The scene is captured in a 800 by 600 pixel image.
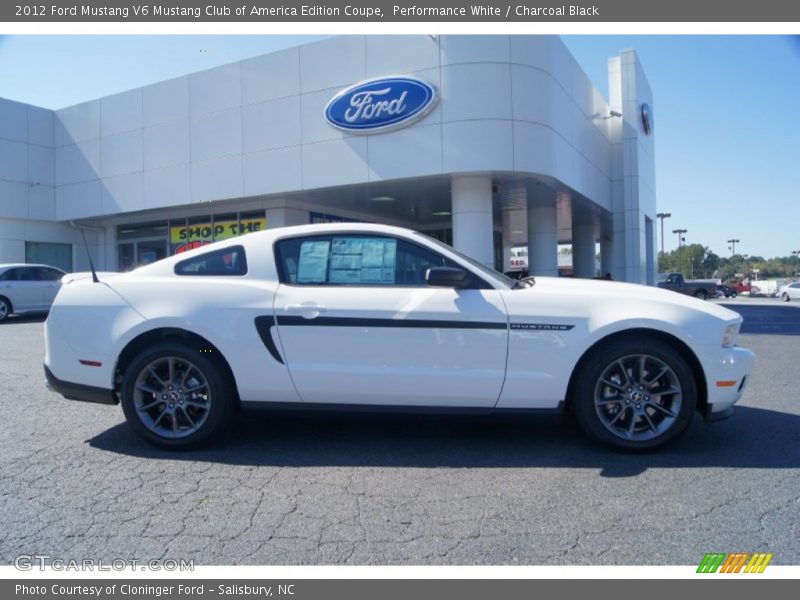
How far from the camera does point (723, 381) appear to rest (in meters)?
3.92

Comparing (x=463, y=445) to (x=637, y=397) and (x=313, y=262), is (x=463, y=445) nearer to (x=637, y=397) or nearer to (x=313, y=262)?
(x=637, y=397)

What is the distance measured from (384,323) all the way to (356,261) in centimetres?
58

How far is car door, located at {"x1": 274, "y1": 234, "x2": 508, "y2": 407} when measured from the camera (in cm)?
394

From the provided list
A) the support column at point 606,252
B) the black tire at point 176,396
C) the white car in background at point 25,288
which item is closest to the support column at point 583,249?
the support column at point 606,252

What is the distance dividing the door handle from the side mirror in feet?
2.54

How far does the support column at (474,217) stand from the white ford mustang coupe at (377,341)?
9.39 metres

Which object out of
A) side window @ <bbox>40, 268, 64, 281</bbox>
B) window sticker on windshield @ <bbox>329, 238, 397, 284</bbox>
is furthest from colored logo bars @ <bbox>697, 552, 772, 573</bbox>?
side window @ <bbox>40, 268, 64, 281</bbox>

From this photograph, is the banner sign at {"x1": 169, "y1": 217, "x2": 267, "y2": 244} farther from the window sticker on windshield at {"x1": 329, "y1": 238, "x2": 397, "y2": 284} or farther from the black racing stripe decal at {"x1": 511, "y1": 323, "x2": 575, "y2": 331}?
the black racing stripe decal at {"x1": 511, "y1": 323, "x2": 575, "y2": 331}

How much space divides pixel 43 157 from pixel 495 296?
68.2 ft

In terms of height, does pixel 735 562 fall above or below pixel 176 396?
below

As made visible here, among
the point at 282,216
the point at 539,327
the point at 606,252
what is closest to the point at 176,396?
the point at 539,327

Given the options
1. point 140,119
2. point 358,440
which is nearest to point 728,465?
point 358,440

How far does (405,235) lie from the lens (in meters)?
4.32

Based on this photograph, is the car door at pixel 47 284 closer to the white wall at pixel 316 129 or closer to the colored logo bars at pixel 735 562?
the white wall at pixel 316 129
